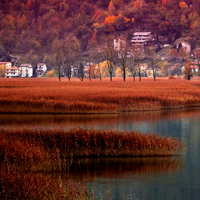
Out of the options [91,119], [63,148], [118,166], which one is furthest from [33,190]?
[91,119]

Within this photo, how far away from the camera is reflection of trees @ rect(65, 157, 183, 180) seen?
18.1 meters

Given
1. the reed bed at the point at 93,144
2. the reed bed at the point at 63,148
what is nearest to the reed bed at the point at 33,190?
the reed bed at the point at 63,148

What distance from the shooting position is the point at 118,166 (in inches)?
752

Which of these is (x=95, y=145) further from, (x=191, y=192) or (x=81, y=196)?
(x=81, y=196)

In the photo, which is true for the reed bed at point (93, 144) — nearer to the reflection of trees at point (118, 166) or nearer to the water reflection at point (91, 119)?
the reflection of trees at point (118, 166)

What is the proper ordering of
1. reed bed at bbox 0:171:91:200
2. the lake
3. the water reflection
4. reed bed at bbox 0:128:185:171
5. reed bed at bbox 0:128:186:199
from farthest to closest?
1. the water reflection
2. reed bed at bbox 0:128:185:171
3. reed bed at bbox 0:128:186:199
4. the lake
5. reed bed at bbox 0:171:91:200

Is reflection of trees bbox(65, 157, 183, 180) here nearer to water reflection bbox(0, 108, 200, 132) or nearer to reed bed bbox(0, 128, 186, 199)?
reed bed bbox(0, 128, 186, 199)

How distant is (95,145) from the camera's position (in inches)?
793

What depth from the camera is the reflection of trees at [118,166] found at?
59.3 feet

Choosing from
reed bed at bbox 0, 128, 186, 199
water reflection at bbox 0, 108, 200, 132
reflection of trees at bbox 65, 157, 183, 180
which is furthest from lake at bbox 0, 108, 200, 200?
water reflection at bbox 0, 108, 200, 132

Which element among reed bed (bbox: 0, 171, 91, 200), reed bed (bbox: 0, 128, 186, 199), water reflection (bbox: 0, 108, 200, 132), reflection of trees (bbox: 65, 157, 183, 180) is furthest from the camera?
water reflection (bbox: 0, 108, 200, 132)

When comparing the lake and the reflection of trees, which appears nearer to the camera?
the lake

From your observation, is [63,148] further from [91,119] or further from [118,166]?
[91,119]

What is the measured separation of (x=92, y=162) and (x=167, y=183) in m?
3.98
